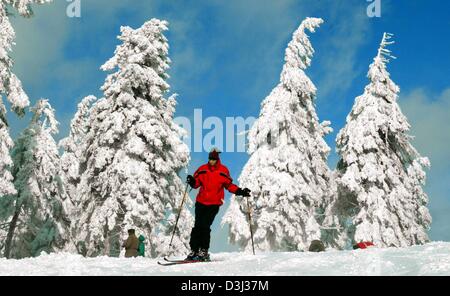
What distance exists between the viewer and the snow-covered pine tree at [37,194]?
28.4 meters

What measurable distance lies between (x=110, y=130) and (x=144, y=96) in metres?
2.90

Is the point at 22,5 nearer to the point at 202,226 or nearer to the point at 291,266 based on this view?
the point at 202,226

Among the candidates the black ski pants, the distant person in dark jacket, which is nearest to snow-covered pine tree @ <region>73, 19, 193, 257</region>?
the distant person in dark jacket

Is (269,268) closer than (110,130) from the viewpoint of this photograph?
Yes

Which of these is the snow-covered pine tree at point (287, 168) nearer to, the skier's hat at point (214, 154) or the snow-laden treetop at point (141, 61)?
the snow-laden treetop at point (141, 61)

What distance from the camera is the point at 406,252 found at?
7938mm

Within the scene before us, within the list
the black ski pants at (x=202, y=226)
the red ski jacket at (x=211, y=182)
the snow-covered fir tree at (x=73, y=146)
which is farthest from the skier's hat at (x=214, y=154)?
the snow-covered fir tree at (x=73, y=146)

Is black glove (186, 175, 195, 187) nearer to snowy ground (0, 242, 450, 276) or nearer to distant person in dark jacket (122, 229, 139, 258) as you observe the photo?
snowy ground (0, 242, 450, 276)

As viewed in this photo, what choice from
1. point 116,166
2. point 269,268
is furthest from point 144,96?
point 269,268

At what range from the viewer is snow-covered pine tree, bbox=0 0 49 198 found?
19984 millimetres

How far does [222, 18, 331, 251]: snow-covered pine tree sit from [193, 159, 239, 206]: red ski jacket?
16.0 meters

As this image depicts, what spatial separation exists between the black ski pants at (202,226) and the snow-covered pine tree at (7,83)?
13.7m
